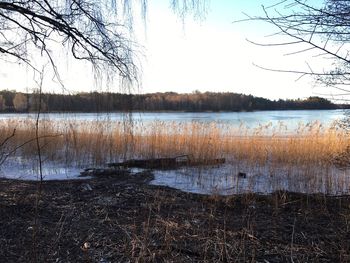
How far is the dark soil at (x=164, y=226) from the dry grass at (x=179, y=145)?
14.3ft

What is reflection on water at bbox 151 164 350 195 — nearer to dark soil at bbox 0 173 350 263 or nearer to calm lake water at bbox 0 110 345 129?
dark soil at bbox 0 173 350 263

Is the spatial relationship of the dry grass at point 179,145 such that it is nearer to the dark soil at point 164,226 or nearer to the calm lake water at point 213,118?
the calm lake water at point 213,118

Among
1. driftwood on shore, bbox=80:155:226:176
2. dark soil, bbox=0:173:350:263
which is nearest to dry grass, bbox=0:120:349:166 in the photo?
driftwood on shore, bbox=80:155:226:176

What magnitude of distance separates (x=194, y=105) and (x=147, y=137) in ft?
147

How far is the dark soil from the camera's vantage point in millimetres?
3896

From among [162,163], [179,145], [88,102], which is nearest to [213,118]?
[179,145]

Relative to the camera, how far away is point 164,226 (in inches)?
187

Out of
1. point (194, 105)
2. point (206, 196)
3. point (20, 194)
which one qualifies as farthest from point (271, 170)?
point (194, 105)

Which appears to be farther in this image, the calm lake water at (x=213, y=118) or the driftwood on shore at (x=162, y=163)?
the driftwood on shore at (x=162, y=163)

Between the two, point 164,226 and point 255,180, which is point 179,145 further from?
point 164,226

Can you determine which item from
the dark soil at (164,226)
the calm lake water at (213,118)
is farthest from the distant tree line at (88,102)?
the dark soil at (164,226)

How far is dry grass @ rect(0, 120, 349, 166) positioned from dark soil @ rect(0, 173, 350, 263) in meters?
4.35

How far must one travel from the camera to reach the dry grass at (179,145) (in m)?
11.6

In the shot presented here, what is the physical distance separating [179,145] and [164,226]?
836 cm
